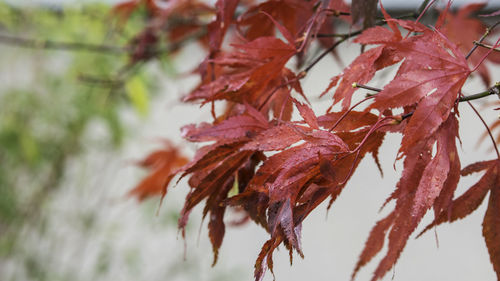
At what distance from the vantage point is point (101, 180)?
1985 millimetres

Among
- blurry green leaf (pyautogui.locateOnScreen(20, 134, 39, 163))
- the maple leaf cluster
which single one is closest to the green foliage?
blurry green leaf (pyautogui.locateOnScreen(20, 134, 39, 163))

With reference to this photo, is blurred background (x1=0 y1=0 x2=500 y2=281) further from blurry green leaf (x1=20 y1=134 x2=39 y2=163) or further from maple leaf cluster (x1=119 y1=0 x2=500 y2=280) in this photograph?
maple leaf cluster (x1=119 y1=0 x2=500 y2=280)

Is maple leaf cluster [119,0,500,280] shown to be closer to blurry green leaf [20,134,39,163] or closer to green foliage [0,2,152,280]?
green foliage [0,2,152,280]

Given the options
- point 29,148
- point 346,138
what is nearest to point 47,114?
point 29,148

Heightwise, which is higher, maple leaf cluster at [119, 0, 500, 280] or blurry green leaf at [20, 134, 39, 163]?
maple leaf cluster at [119, 0, 500, 280]

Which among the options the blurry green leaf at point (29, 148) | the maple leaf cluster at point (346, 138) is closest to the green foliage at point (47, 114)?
the blurry green leaf at point (29, 148)

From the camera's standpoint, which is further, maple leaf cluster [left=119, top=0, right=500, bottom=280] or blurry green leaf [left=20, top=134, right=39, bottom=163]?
blurry green leaf [left=20, top=134, right=39, bottom=163]

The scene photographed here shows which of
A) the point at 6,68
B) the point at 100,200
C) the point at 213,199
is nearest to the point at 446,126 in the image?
the point at 213,199

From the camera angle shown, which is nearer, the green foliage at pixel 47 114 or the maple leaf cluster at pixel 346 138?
the maple leaf cluster at pixel 346 138

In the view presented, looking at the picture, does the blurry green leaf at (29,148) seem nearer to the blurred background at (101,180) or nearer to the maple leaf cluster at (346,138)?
the blurred background at (101,180)

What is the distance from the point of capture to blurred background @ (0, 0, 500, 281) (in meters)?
1.56

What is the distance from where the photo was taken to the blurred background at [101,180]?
156 centimetres

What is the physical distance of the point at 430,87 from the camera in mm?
310

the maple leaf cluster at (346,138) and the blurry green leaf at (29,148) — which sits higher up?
the maple leaf cluster at (346,138)
